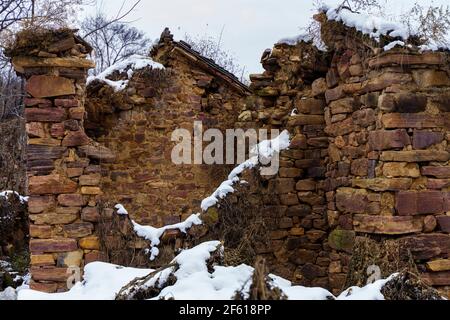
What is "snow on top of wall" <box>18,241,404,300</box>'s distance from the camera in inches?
108

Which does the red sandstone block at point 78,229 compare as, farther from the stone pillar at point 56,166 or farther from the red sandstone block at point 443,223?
the red sandstone block at point 443,223

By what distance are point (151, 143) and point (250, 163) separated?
3.31m

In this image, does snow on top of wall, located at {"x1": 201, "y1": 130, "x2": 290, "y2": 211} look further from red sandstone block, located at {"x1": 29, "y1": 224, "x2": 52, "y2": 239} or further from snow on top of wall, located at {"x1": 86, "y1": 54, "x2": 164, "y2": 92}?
snow on top of wall, located at {"x1": 86, "y1": 54, "x2": 164, "y2": 92}

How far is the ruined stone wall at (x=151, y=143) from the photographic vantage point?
9117 millimetres

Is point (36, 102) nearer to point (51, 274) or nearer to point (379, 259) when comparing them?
point (51, 274)

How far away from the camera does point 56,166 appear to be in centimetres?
540

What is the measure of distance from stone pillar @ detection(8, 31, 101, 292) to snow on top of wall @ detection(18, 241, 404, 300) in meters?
1.97

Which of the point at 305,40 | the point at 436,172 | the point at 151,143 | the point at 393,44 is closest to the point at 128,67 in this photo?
the point at 151,143

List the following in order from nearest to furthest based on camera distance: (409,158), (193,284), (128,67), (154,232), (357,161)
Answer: (193,284) < (409,158) < (357,161) < (154,232) < (128,67)

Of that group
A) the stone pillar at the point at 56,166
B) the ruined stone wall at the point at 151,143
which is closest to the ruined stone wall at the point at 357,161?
the stone pillar at the point at 56,166
